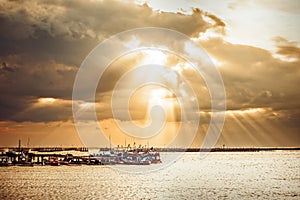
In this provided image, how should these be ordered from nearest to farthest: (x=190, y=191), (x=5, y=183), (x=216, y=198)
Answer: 1. (x=216, y=198)
2. (x=190, y=191)
3. (x=5, y=183)

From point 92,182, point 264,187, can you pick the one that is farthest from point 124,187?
point 264,187

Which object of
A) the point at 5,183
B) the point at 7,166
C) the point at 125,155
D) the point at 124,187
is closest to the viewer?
the point at 124,187

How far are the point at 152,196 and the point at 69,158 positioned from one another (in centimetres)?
9264

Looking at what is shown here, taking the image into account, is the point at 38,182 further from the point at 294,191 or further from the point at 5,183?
the point at 294,191

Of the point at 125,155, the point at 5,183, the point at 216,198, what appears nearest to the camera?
the point at 216,198

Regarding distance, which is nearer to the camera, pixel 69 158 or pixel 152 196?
pixel 152 196

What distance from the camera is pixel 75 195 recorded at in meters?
70.7

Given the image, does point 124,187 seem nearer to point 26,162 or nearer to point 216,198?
point 216,198

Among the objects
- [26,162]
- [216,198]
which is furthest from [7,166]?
[216,198]

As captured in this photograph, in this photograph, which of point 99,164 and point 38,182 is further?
point 99,164

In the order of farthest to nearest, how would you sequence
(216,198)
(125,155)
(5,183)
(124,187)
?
1. (125,155)
2. (5,183)
3. (124,187)
4. (216,198)

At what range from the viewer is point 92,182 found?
9269 cm

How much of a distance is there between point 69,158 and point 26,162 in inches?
570

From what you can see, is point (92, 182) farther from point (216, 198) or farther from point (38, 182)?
point (216, 198)
